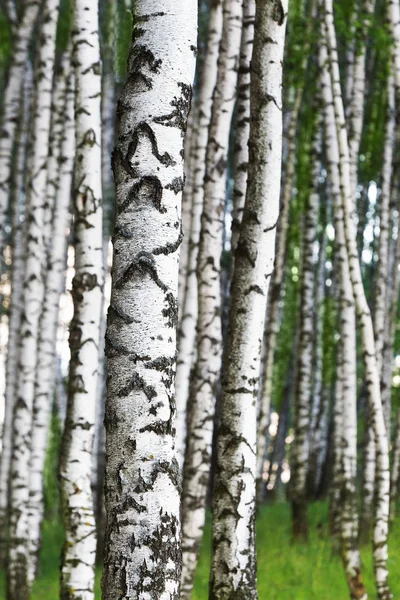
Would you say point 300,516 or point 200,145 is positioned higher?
point 200,145

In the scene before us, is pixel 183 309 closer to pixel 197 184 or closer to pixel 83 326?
pixel 197 184

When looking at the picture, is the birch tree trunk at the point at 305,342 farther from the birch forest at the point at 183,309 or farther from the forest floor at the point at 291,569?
the forest floor at the point at 291,569

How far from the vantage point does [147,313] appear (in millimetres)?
2674

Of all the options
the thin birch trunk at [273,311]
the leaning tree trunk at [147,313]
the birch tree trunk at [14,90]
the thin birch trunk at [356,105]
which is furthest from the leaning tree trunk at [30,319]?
the leaning tree trunk at [147,313]

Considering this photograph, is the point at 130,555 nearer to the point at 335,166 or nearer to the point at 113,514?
the point at 113,514

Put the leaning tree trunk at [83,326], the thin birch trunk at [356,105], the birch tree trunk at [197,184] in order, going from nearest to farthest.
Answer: the leaning tree trunk at [83,326] → the birch tree trunk at [197,184] → the thin birch trunk at [356,105]

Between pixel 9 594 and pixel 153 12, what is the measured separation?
6857 mm

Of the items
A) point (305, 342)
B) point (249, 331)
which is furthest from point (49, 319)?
point (249, 331)

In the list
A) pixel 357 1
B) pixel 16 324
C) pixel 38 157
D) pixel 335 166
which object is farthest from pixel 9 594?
pixel 357 1

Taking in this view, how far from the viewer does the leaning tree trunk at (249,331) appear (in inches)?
170

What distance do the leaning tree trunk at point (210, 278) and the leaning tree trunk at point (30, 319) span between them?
2174mm

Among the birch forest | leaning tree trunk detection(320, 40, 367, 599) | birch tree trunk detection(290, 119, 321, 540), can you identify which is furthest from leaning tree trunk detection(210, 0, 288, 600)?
birch tree trunk detection(290, 119, 321, 540)

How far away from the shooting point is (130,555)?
255cm

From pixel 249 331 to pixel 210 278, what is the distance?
2.04 meters
